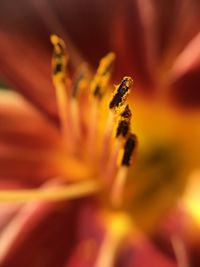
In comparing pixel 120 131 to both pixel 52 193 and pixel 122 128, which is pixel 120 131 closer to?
pixel 122 128

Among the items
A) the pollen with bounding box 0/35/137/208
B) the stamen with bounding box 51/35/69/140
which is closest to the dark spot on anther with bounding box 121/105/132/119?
the pollen with bounding box 0/35/137/208

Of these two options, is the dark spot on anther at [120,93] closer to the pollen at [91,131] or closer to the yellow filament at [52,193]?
the pollen at [91,131]

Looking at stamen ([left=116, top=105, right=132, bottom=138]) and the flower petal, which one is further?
the flower petal

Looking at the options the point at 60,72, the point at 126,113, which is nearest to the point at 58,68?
the point at 60,72

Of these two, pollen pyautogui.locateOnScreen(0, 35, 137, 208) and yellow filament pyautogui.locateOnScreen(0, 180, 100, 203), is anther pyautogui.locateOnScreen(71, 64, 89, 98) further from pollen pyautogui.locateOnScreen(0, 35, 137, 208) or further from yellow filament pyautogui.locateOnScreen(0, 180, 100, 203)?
yellow filament pyautogui.locateOnScreen(0, 180, 100, 203)

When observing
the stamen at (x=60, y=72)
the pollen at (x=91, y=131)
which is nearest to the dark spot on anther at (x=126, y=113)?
the pollen at (x=91, y=131)
